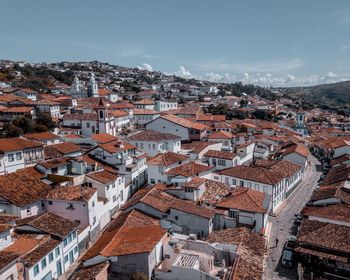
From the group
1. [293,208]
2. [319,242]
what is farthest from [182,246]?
[293,208]

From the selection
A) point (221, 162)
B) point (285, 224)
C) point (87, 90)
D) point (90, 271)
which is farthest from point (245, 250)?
point (87, 90)

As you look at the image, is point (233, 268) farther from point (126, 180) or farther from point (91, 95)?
point (91, 95)

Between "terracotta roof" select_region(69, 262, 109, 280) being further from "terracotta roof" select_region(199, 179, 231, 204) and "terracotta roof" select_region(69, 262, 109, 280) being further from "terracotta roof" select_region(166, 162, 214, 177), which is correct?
"terracotta roof" select_region(166, 162, 214, 177)

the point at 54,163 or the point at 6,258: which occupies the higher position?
the point at 54,163

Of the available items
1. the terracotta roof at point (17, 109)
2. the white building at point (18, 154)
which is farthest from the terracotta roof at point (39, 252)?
the terracotta roof at point (17, 109)

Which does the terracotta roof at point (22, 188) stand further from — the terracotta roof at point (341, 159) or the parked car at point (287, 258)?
the terracotta roof at point (341, 159)

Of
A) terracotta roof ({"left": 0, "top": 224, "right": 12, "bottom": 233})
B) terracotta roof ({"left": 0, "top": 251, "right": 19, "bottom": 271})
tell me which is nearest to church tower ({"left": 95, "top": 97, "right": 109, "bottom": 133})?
terracotta roof ({"left": 0, "top": 224, "right": 12, "bottom": 233})

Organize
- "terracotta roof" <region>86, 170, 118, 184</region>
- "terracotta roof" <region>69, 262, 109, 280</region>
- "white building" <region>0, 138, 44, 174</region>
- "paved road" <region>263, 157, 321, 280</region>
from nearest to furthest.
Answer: "terracotta roof" <region>69, 262, 109, 280</region> → "paved road" <region>263, 157, 321, 280</region> → "terracotta roof" <region>86, 170, 118, 184</region> → "white building" <region>0, 138, 44, 174</region>

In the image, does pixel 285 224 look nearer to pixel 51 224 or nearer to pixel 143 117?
pixel 51 224
